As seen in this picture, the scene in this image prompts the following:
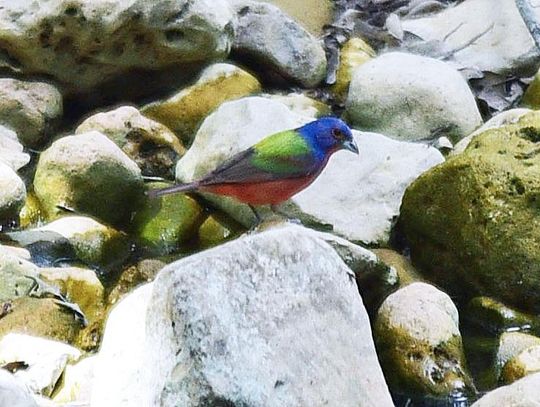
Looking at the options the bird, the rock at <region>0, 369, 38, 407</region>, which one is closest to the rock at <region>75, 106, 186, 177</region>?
the bird

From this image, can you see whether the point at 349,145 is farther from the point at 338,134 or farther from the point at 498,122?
the point at 498,122

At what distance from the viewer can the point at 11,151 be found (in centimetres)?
621

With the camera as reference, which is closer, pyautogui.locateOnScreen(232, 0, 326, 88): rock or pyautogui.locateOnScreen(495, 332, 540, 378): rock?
pyautogui.locateOnScreen(495, 332, 540, 378): rock

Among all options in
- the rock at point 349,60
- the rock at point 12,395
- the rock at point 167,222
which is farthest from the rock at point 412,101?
the rock at point 12,395

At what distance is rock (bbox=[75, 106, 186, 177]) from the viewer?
6.35m

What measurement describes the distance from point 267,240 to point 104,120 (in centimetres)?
365

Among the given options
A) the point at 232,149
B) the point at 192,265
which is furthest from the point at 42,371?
the point at 232,149

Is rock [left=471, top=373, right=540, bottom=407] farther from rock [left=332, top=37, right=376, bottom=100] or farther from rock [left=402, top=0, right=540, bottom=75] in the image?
rock [left=402, top=0, right=540, bottom=75]

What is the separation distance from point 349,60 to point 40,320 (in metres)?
3.97

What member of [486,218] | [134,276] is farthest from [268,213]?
[486,218]

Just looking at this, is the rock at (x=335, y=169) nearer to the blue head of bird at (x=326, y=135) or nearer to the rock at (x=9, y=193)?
the blue head of bird at (x=326, y=135)

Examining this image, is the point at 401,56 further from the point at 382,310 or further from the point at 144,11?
the point at 382,310

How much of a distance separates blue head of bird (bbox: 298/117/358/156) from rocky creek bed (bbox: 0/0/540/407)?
0.53 meters

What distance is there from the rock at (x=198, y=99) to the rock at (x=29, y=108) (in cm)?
64
